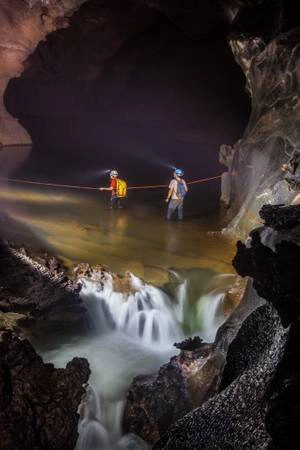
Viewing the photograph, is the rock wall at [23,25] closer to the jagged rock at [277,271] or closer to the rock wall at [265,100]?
the rock wall at [265,100]

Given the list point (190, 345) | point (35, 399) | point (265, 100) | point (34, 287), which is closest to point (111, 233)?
point (34, 287)

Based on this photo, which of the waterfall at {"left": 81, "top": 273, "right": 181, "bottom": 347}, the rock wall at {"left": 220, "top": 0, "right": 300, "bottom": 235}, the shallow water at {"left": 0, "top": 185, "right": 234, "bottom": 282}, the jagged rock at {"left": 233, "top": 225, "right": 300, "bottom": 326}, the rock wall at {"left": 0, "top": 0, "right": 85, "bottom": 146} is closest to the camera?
the jagged rock at {"left": 233, "top": 225, "right": 300, "bottom": 326}

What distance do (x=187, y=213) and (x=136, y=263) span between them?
4847mm

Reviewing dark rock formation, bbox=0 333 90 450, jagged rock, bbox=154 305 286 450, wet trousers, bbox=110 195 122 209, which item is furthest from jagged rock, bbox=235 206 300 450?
wet trousers, bbox=110 195 122 209

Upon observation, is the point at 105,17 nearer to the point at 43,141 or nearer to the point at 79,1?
the point at 79,1

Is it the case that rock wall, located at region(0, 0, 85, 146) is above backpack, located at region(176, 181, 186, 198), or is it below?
above

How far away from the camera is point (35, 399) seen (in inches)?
202

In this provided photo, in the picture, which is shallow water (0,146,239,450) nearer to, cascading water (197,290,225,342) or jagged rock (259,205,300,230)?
cascading water (197,290,225,342)

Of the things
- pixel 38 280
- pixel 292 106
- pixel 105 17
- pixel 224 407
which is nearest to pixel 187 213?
pixel 292 106

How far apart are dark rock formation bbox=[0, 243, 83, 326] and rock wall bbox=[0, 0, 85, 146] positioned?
10.8 meters

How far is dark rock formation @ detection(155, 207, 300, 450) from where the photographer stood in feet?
11.3

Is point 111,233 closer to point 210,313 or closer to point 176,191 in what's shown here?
point 176,191

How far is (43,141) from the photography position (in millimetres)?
27172

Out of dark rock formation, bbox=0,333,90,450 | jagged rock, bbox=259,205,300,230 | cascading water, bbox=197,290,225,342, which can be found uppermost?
jagged rock, bbox=259,205,300,230
